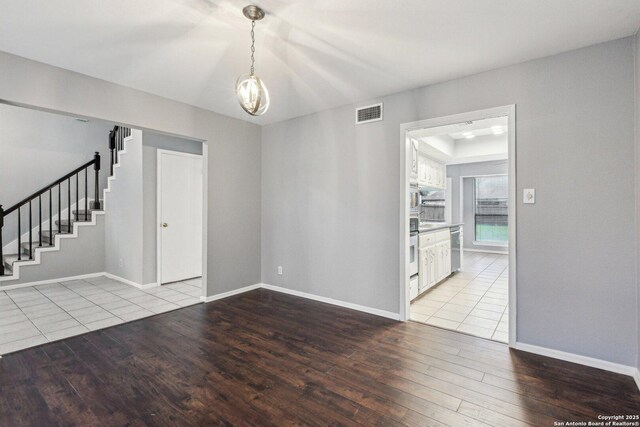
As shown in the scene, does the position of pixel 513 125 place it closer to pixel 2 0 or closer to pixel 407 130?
pixel 407 130

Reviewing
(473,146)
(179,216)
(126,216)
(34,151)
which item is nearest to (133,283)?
(126,216)

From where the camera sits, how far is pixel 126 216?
5121mm

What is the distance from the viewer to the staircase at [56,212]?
5.09 metres

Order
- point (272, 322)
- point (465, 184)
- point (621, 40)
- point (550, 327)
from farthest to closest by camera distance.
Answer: point (465, 184) < point (272, 322) < point (550, 327) < point (621, 40)

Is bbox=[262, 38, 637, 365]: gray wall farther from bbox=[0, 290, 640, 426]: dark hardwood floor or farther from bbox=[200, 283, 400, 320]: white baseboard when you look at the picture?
bbox=[0, 290, 640, 426]: dark hardwood floor

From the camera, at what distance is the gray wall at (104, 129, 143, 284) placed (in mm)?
4793

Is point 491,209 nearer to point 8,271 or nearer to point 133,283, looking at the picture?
point 133,283

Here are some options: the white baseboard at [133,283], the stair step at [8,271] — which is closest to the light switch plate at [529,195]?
the white baseboard at [133,283]

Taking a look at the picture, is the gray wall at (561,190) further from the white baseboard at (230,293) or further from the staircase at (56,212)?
the staircase at (56,212)

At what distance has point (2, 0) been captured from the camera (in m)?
1.93

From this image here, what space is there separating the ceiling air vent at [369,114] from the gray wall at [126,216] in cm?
348

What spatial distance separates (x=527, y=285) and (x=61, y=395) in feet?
12.6

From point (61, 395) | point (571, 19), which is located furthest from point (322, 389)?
point (571, 19)

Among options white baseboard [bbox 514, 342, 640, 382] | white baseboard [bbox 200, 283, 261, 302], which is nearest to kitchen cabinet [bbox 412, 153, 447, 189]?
white baseboard [bbox 514, 342, 640, 382]
